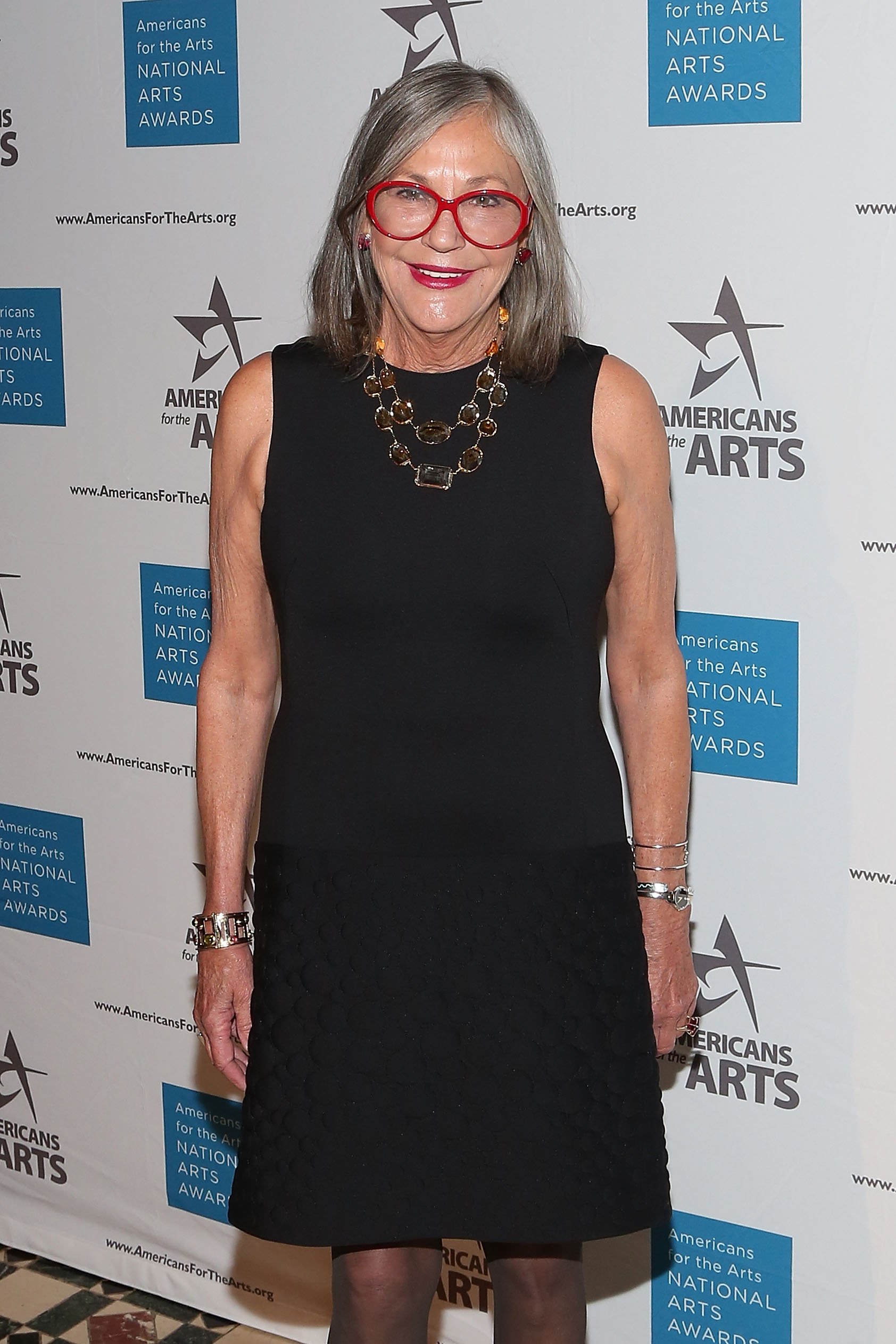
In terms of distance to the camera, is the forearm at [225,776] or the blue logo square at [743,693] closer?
the forearm at [225,776]

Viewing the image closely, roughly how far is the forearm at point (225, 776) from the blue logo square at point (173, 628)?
2.53 feet

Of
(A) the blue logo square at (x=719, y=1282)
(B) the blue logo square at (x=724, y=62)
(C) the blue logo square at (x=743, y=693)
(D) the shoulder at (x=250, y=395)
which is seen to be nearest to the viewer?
(D) the shoulder at (x=250, y=395)

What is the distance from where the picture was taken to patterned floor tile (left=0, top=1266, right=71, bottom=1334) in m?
2.76

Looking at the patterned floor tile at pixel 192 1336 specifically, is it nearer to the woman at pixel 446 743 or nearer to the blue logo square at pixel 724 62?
the woman at pixel 446 743

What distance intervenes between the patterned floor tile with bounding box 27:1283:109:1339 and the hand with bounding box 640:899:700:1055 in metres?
1.34

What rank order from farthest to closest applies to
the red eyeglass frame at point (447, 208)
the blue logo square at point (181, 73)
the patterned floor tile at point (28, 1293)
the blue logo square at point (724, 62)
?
the patterned floor tile at point (28, 1293) < the blue logo square at point (181, 73) < the blue logo square at point (724, 62) < the red eyeglass frame at point (447, 208)

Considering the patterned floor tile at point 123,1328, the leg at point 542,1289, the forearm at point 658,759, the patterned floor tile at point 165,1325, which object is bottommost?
the patterned floor tile at point 165,1325

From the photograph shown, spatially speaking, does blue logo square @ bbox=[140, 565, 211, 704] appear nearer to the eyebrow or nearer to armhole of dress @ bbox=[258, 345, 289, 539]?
armhole of dress @ bbox=[258, 345, 289, 539]

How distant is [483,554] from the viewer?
5.67 ft

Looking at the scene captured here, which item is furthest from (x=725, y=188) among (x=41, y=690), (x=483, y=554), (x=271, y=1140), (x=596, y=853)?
(x=41, y=690)

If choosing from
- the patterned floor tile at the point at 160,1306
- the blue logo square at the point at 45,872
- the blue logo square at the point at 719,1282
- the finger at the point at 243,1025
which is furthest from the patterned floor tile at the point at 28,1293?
the finger at the point at 243,1025

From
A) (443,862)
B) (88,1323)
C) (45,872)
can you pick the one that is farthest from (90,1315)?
(443,862)

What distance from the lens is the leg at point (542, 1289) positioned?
1834 mm

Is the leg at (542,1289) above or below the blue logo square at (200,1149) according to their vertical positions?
above
